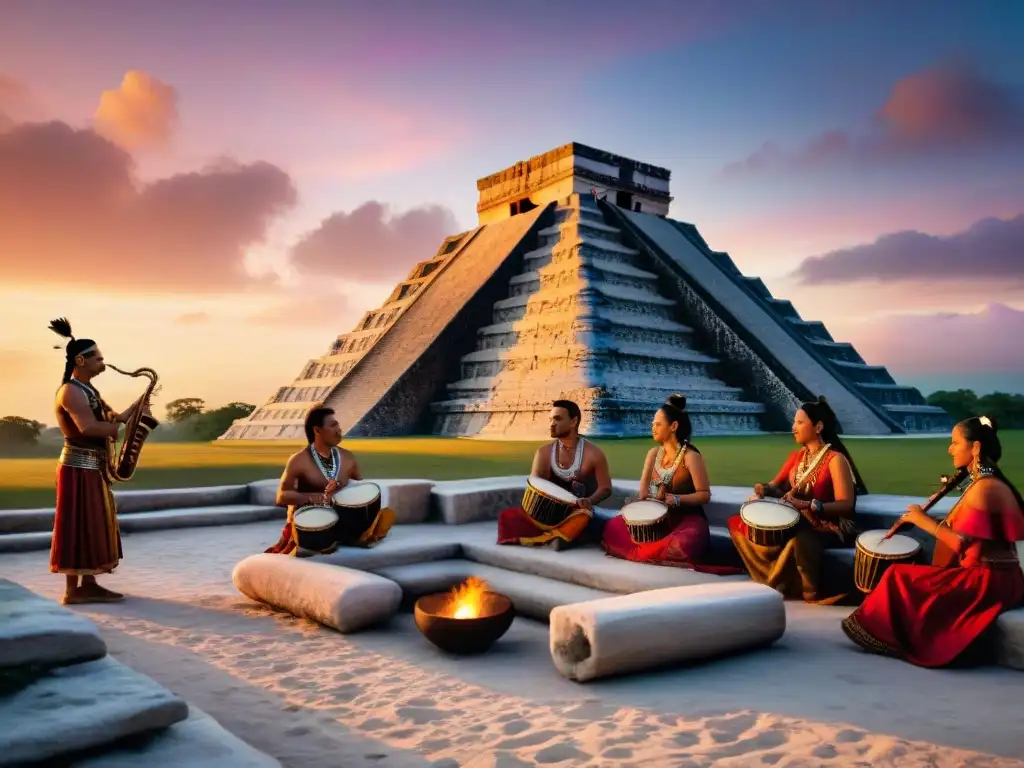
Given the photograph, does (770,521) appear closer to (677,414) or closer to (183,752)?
(677,414)

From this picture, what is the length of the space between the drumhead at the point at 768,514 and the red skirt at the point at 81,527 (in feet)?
14.1

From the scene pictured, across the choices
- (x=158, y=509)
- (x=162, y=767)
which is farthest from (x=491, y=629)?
(x=158, y=509)

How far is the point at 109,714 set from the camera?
2.43 metres

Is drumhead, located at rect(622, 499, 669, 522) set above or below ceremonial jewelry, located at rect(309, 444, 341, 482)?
below

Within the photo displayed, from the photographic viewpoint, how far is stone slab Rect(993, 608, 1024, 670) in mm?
3785

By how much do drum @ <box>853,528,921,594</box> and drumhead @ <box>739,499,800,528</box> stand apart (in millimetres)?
432

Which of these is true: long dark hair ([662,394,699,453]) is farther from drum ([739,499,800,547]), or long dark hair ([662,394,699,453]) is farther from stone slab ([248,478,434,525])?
stone slab ([248,478,434,525])

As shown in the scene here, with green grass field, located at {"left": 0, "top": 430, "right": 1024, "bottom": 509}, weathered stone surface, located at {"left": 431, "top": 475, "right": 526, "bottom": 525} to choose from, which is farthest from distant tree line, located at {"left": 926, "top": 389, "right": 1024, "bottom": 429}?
weathered stone surface, located at {"left": 431, "top": 475, "right": 526, "bottom": 525}

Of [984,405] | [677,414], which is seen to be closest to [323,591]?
[677,414]

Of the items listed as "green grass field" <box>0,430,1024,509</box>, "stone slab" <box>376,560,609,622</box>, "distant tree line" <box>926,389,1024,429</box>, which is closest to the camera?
"stone slab" <box>376,560,609,622</box>

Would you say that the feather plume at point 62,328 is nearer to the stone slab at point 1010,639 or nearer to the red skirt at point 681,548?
the red skirt at point 681,548

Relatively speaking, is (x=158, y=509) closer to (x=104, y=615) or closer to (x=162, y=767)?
(x=104, y=615)

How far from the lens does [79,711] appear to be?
2.42 metres

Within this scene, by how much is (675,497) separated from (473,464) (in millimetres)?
8144
